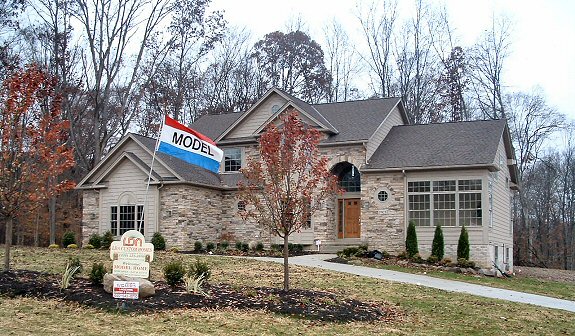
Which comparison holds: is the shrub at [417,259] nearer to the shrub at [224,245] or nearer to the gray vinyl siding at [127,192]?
the shrub at [224,245]

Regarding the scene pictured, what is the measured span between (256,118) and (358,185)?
225 inches

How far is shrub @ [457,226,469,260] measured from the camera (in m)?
24.3

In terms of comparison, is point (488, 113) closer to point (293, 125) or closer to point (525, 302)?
point (525, 302)

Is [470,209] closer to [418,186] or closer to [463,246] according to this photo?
[463,246]

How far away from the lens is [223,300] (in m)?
12.5

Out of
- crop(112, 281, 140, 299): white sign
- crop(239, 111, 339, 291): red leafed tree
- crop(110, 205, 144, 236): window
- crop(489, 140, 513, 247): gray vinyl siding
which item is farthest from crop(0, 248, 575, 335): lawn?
crop(489, 140, 513, 247): gray vinyl siding

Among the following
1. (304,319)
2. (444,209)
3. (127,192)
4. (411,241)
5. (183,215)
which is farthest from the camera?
(127,192)

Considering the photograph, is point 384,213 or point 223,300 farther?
→ point 384,213

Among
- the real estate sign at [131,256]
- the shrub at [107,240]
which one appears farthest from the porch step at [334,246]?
the real estate sign at [131,256]

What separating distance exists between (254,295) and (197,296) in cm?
123

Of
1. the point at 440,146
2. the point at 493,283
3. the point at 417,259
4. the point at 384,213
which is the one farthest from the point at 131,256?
the point at 440,146

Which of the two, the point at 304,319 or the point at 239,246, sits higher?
the point at 239,246

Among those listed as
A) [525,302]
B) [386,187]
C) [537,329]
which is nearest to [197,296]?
[537,329]

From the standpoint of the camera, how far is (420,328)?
38.8ft
